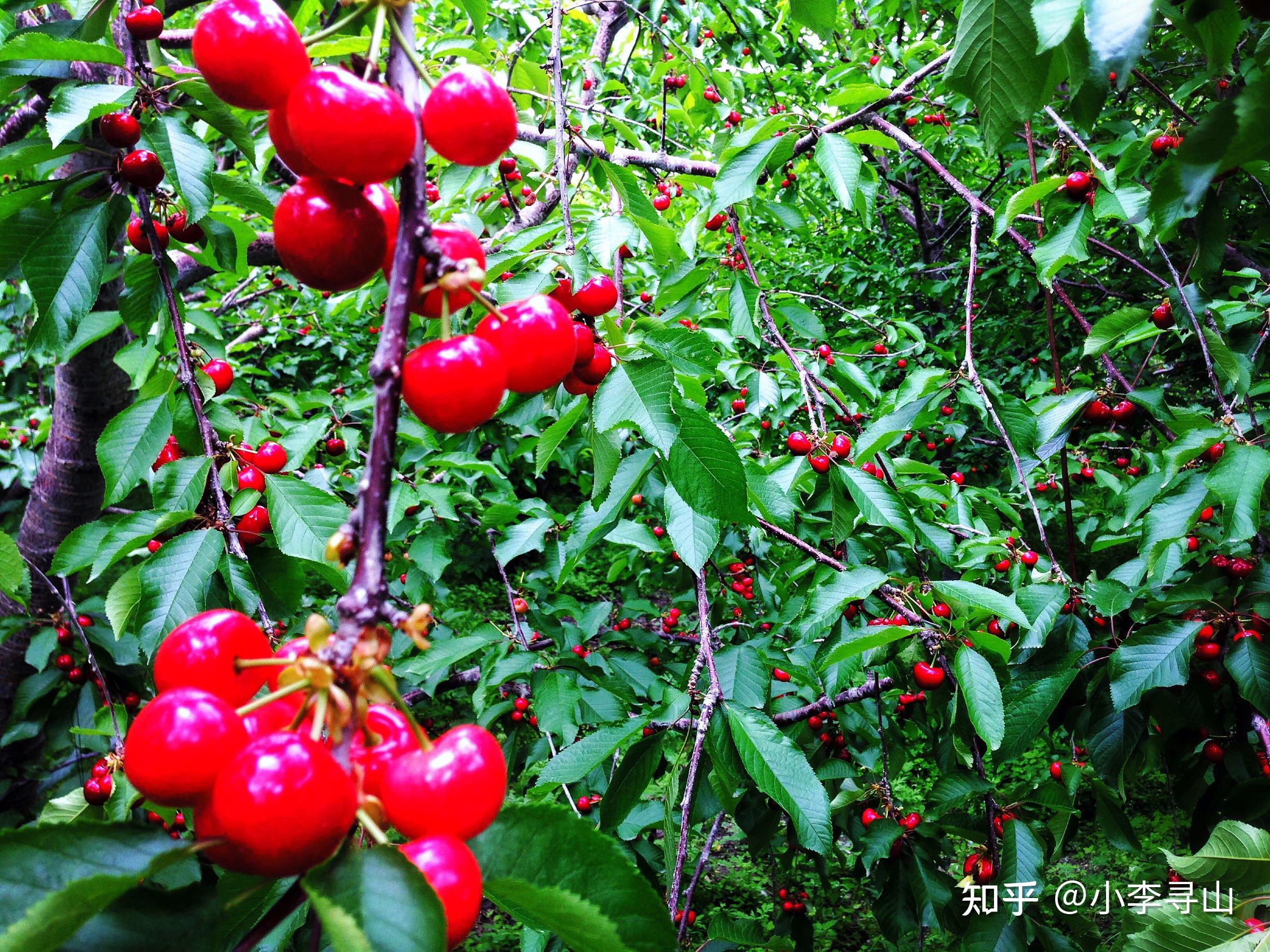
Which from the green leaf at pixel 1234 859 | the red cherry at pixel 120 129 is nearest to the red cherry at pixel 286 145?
the red cherry at pixel 120 129

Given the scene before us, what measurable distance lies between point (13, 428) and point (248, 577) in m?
4.00

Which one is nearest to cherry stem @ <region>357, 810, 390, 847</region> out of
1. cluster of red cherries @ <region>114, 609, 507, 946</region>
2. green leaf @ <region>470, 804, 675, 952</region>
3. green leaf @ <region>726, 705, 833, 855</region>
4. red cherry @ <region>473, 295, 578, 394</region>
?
cluster of red cherries @ <region>114, 609, 507, 946</region>

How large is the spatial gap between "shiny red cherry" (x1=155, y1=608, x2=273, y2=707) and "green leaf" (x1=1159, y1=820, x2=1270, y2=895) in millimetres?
1582

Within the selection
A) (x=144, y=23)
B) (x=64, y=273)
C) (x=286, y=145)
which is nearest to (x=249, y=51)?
(x=286, y=145)

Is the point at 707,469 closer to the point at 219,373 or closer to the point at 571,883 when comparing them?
the point at 571,883

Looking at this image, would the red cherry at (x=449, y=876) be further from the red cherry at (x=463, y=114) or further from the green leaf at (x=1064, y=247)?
the green leaf at (x=1064, y=247)

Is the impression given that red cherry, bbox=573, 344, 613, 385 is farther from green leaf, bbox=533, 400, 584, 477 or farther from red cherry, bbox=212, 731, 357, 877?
red cherry, bbox=212, 731, 357, 877

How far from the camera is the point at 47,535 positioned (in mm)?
2410

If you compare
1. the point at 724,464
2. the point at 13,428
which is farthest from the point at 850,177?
the point at 13,428

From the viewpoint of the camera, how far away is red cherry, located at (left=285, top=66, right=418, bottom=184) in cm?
54

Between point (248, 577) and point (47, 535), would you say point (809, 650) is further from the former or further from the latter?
point (47, 535)

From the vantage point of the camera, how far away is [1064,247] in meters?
1.89

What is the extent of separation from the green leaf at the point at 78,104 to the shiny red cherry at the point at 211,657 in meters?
1.03

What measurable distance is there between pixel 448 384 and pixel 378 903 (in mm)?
354
